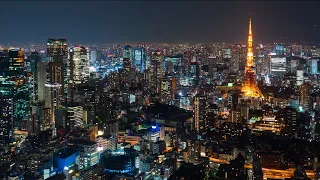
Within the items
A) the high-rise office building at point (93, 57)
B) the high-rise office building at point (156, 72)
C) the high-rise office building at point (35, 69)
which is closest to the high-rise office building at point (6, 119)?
the high-rise office building at point (35, 69)

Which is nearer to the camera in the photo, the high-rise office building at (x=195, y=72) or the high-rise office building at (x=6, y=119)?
the high-rise office building at (x=6, y=119)

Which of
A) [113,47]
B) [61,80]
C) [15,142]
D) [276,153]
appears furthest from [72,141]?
[113,47]

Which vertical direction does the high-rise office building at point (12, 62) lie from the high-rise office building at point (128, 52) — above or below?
below

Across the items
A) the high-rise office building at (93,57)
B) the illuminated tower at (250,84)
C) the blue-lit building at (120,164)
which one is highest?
the high-rise office building at (93,57)

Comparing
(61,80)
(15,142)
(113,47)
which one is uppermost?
(113,47)

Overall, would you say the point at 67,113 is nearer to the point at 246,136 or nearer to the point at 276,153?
the point at 246,136

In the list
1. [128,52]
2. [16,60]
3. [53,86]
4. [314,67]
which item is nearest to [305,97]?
[314,67]

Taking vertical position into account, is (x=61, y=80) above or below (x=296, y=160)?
above

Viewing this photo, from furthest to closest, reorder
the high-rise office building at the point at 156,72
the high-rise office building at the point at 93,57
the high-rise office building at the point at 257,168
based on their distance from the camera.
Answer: the high-rise office building at the point at 93,57
the high-rise office building at the point at 156,72
the high-rise office building at the point at 257,168

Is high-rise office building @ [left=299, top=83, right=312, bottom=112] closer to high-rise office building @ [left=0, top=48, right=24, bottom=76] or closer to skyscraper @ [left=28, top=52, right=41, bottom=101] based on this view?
skyscraper @ [left=28, top=52, right=41, bottom=101]

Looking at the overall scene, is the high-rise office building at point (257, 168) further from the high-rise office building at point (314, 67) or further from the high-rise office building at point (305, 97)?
the high-rise office building at point (314, 67)

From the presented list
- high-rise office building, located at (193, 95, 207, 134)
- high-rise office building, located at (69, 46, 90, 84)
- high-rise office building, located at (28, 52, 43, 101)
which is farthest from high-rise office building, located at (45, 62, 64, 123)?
high-rise office building, located at (193, 95, 207, 134)
